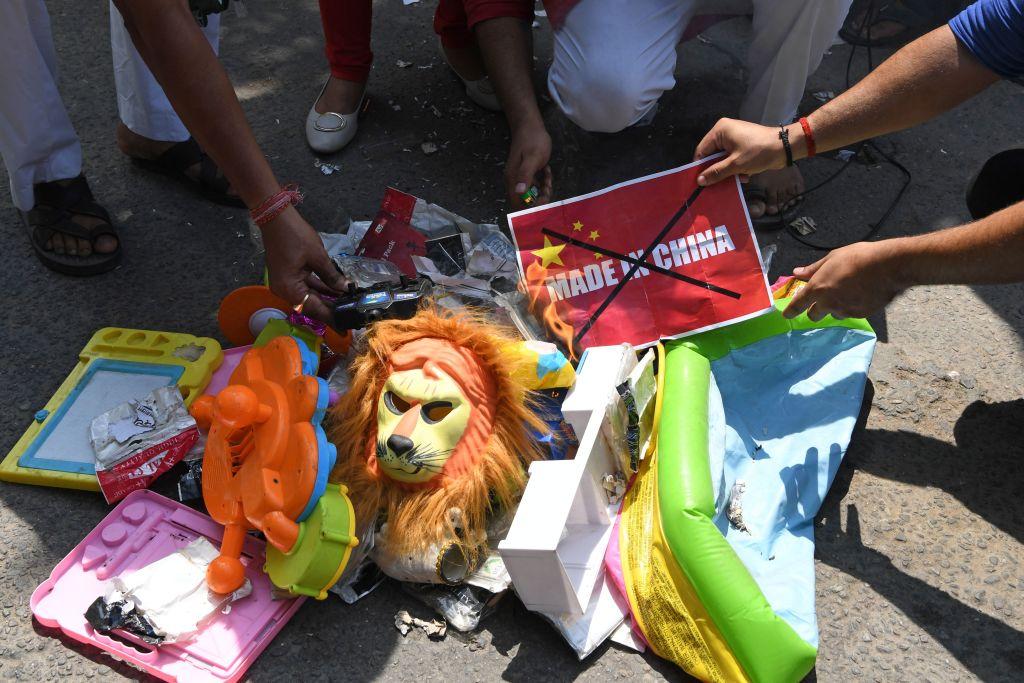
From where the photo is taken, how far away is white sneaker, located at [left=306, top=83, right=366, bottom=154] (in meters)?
2.44

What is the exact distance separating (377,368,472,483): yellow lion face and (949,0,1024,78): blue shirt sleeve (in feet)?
3.88

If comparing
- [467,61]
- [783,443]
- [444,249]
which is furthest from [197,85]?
[783,443]

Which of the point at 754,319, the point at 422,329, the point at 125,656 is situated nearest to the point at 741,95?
the point at 754,319

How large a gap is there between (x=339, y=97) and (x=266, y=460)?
142cm

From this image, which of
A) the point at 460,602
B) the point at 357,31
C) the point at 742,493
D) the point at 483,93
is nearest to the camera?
the point at 460,602

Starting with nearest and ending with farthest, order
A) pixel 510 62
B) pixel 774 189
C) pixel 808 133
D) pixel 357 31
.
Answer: pixel 808 133, pixel 510 62, pixel 774 189, pixel 357 31

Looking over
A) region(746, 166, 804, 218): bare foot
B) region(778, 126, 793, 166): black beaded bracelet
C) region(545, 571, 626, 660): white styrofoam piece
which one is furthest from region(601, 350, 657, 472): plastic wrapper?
region(746, 166, 804, 218): bare foot

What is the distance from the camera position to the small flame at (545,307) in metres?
1.75

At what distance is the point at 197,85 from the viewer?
1.49 metres

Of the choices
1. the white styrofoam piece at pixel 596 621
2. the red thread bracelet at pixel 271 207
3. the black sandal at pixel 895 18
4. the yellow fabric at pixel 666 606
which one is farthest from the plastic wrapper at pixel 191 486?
the black sandal at pixel 895 18

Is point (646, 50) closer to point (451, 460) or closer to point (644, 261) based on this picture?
point (644, 261)

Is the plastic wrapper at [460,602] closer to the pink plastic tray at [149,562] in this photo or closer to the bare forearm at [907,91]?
the pink plastic tray at [149,562]

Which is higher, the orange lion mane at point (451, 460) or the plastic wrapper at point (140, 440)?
the orange lion mane at point (451, 460)

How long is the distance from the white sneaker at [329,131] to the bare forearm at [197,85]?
869mm
